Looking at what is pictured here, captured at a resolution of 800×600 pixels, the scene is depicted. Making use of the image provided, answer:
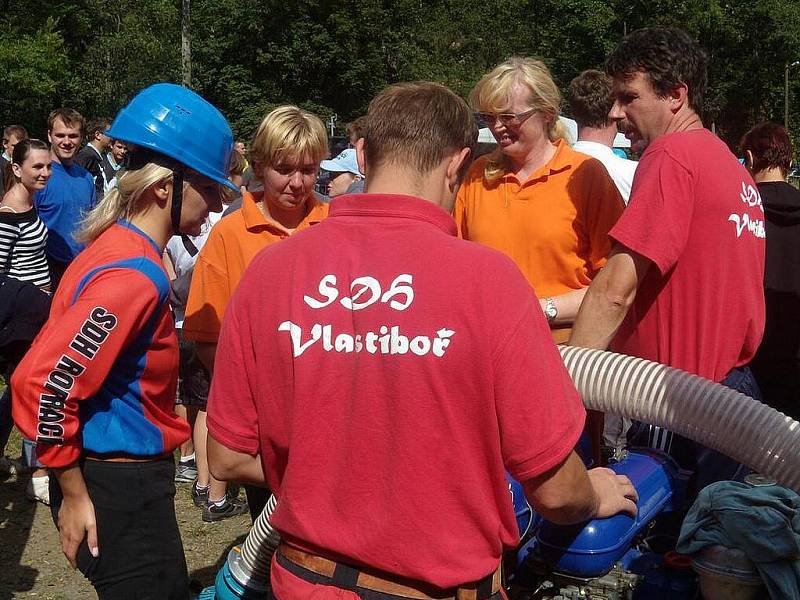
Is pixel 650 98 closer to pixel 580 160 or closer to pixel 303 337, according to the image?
pixel 580 160

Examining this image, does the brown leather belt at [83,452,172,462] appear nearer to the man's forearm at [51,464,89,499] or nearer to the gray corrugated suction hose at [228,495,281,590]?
the man's forearm at [51,464,89,499]

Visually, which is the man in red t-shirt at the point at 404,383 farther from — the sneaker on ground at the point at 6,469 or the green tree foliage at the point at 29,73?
the green tree foliage at the point at 29,73

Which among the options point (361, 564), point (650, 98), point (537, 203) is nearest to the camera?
point (361, 564)

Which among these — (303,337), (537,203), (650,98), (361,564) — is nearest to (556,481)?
(361,564)

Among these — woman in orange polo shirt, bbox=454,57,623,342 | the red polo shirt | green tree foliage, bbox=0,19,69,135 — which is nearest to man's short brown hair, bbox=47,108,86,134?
woman in orange polo shirt, bbox=454,57,623,342

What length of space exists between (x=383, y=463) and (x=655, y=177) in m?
1.46

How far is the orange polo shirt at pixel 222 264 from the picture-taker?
12.2 feet

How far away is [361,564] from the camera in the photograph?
192 cm

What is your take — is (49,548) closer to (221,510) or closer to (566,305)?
(221,510)

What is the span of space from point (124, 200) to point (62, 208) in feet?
16.6

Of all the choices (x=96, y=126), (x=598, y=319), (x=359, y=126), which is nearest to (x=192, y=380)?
(x=359, y=126)

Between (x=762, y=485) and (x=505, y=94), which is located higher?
(x=505, y=94)

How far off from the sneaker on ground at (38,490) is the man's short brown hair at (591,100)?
13.2ft

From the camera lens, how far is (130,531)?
8.77 feet
